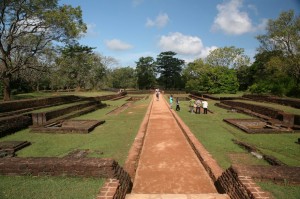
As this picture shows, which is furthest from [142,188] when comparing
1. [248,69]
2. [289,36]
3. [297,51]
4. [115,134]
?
[248,69]

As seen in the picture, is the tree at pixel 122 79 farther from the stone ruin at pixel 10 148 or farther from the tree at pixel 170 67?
the stone ruin at pixel 10 148

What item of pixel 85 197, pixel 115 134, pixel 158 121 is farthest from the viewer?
pixel 158 121

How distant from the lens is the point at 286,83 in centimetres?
2666

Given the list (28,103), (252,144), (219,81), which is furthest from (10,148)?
(219,81)

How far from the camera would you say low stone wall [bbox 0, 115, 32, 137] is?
10.9 meters

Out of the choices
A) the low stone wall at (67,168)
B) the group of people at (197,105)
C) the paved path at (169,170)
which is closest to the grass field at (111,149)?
the low stone wall at (67,168)

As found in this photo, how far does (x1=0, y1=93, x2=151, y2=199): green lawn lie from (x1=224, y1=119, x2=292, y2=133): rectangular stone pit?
516 centimetres

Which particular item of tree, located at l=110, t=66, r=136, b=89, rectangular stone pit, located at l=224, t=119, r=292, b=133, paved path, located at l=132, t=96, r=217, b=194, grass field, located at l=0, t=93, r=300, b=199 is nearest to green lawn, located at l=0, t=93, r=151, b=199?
grass field, located at l=0, t=93, r=300, b=199

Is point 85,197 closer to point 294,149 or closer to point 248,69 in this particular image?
point 294,149

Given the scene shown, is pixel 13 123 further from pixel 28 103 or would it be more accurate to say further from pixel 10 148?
pixel 28 103

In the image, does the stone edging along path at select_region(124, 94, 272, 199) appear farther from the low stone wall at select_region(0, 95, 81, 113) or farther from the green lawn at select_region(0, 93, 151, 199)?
the low stone wall at select_region(0, 95, 81, 113)

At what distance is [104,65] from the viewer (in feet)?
189

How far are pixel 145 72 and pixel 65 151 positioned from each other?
60.8 metres

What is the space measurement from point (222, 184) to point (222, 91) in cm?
3425
